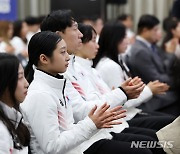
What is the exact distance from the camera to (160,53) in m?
5.39

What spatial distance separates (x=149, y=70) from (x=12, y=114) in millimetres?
2323

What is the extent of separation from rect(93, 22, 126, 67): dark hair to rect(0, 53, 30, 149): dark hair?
1.52m

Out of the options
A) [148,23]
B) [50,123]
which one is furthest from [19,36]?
[50,123]

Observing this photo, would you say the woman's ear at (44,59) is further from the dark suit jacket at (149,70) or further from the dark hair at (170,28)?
the dark hair at (170,28)

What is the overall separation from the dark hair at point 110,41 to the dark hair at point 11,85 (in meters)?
1.52

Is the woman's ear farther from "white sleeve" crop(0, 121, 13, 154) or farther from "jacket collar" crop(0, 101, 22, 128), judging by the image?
"white sleeve" crop(0, 121, 13, 154)

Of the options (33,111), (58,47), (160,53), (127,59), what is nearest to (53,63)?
(58,47)

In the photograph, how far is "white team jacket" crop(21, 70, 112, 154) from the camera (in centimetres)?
225

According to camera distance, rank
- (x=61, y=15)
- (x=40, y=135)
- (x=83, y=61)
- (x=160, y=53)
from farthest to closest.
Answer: (x=160, y=53)
(x=83, y=61)
(x=61, y=15)
(x=40, y=135)

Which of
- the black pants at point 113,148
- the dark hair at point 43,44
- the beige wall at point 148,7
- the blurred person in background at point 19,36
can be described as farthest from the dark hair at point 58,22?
the beige wall at point 148,7

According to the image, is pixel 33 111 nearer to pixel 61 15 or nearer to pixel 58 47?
pixel 58 47

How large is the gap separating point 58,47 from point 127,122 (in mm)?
954

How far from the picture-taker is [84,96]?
2850 mm

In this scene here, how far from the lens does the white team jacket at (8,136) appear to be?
199cm
